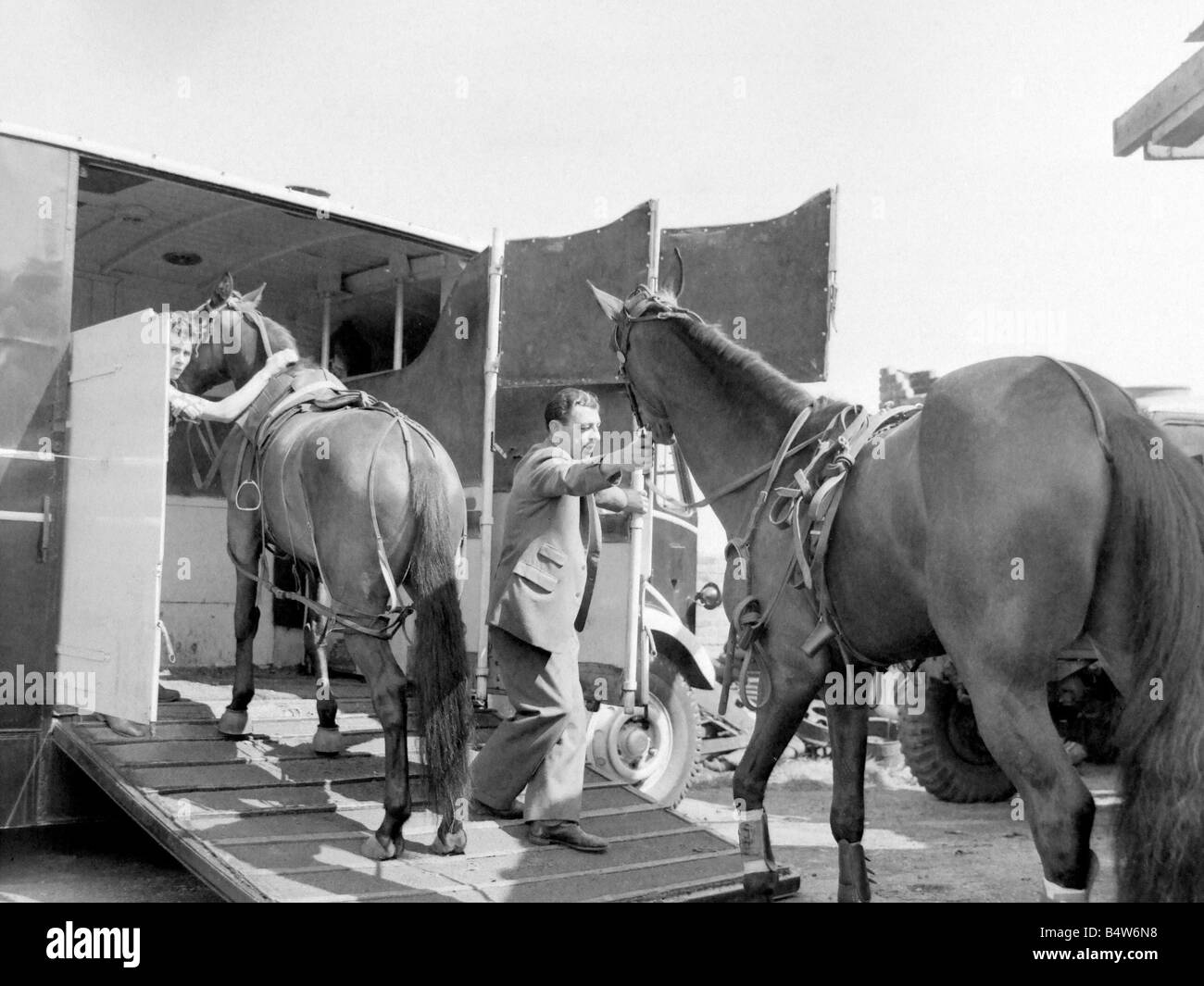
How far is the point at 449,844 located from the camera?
163 inches

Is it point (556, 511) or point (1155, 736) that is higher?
point (556, 511)

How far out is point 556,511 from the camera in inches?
181

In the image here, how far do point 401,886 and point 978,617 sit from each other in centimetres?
225

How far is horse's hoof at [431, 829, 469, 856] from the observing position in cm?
414

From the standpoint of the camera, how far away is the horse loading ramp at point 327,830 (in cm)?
377

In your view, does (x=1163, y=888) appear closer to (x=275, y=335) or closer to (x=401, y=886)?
(x=401, y=886)

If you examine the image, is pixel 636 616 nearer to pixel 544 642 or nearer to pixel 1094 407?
pixel 544 642

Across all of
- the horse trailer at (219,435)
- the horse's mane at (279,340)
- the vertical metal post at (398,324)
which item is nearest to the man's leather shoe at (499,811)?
the horse trailer at (219,435)

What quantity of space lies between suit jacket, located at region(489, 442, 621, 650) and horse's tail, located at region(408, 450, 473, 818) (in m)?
0.26

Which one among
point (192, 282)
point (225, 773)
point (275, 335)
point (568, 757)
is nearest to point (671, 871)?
point (568, 757)

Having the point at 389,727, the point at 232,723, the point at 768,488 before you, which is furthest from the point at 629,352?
the point at 232,723

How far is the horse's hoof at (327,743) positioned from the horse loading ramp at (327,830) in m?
0.05

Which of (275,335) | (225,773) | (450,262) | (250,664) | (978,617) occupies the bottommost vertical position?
(225,773)
